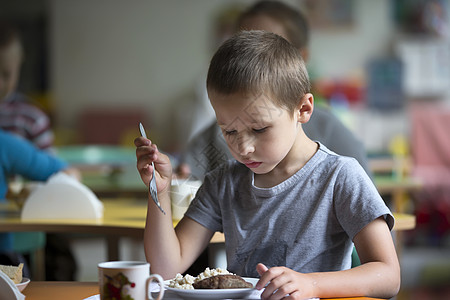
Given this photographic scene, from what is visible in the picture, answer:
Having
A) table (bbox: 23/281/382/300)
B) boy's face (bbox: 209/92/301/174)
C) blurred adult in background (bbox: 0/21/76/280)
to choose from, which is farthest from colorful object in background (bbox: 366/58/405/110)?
table (bbox: 23/281/382/300)

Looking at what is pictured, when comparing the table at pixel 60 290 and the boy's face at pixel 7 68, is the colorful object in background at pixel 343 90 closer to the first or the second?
the boy's face at pixel 7 68

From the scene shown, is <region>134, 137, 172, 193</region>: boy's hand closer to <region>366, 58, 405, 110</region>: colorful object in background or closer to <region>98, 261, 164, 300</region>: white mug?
<region>98, 261, 164, 300</region>: white mug

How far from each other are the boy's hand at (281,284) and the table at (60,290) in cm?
10

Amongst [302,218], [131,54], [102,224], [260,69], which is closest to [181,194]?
[102,224]

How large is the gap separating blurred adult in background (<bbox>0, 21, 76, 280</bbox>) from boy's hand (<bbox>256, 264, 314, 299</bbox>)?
4.92ft

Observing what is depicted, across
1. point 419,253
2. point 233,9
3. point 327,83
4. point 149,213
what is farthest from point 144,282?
point 233,9

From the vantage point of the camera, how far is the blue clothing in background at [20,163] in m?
2.14

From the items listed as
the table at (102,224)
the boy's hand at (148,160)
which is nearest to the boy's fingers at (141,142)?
the boy's hand at (148,160)

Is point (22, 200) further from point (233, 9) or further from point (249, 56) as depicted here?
point (233, 9)

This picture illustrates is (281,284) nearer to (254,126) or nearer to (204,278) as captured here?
(204,278)

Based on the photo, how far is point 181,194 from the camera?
1.61 m

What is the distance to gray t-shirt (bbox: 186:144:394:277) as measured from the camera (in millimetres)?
1087

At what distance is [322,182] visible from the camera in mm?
1124

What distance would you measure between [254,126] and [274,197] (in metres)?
0.18
